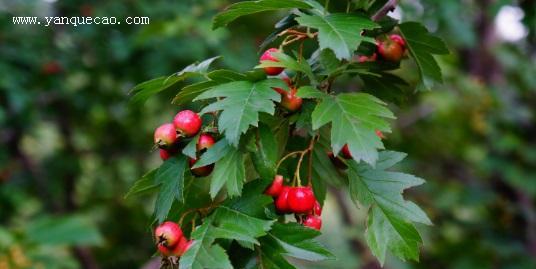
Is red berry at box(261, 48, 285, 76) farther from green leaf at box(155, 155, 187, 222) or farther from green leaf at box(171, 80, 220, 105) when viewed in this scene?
green leaf at box(155, 155, 187, 222)

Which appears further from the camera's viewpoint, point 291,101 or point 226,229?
point 291,101

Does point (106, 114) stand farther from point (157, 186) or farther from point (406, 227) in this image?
point (406, 227)

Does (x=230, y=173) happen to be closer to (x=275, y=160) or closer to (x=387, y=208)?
(x=275, y=160)

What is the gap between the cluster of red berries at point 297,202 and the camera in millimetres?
1035

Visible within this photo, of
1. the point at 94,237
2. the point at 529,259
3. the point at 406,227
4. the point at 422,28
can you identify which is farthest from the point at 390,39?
the point at 529,259

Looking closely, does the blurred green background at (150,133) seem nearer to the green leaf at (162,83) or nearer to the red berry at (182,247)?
the green leaf at (162,83)

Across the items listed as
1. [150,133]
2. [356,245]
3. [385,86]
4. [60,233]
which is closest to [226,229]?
[385,86]

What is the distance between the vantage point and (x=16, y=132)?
3568 mm

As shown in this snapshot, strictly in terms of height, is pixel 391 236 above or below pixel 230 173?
below

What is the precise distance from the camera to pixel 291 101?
1.08m

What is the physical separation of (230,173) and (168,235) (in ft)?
0.46

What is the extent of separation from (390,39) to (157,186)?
1.84 ft

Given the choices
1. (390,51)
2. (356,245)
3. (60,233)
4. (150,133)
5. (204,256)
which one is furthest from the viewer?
(150,133)

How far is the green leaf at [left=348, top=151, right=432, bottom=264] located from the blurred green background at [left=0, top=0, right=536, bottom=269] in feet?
5.36
